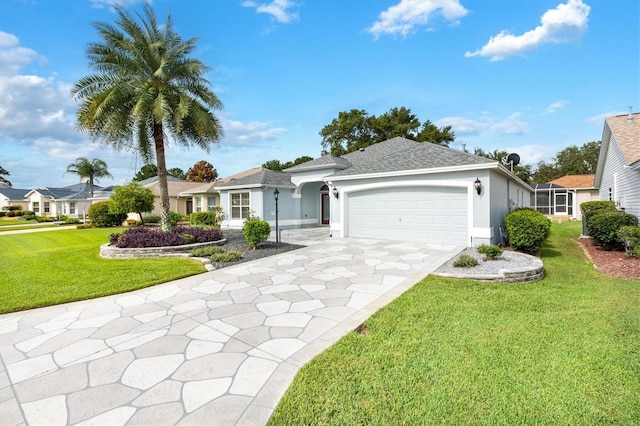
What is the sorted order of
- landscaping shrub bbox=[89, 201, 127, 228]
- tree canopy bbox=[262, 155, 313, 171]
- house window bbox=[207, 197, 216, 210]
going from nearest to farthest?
landscaping shrub bbox=[89, 201, 127, 228]
house window bbox=[207, 197, 216, 210]
tree canopy bbox=[262, 155, 313, 171]

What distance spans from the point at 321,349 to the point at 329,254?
578 centimetres

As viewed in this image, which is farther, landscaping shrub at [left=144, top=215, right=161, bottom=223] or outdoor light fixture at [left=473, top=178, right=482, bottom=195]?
landscaping shrub at [left=144, top=215, right=161, bottom=223]

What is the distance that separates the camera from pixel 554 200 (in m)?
26.6

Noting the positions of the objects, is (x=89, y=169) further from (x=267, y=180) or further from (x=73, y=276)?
(x=73, y=276)

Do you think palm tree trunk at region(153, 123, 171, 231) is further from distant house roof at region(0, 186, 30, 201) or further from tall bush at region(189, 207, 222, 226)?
distant house roof at region(0, 186, 30, 201)

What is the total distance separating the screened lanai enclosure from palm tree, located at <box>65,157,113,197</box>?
156 ft

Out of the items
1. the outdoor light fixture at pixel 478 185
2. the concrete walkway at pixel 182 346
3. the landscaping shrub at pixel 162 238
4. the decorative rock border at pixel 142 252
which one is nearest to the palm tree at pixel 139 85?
the landscaping shrub at pixel 162 238

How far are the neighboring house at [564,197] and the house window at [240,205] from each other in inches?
1023

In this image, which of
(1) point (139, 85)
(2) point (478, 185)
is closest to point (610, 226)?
(2) point (478, 185)

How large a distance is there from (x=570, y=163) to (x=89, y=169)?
67335 millimetres

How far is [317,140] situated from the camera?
114ft

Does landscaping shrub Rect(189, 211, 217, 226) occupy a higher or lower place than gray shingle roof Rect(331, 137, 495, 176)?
lower

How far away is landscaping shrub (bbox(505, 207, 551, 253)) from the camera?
873 centimetres

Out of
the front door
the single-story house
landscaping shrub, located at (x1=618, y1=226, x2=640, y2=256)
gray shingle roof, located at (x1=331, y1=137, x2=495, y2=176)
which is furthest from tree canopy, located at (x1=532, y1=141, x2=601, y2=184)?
landscaping shrub, located at (x1=618, y1=226, x2=640, y2=256)
